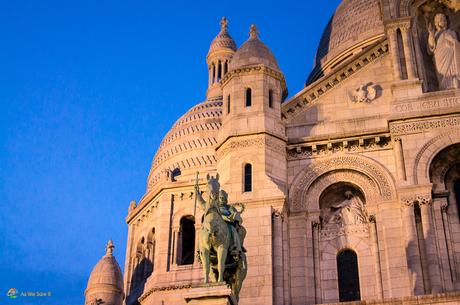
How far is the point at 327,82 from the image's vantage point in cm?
3172

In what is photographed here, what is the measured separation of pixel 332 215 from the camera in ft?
98.2

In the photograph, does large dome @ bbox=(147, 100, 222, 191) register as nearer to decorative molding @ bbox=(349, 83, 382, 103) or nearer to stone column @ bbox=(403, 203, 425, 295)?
decorative molding @ bbox=(349, 83, 382, 103)

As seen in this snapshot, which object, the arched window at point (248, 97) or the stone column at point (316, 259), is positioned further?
the arched window at point (248, 97)

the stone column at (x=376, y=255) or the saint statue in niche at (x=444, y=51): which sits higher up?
the saint statue in niche at (x=444, y=51)

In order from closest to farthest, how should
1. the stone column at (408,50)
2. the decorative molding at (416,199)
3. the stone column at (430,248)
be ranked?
the stone column at (430,248)
the decorative molding at (416,199)
the stone column at (408,50)

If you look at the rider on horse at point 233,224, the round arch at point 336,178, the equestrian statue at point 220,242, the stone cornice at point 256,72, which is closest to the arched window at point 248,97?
the stone cornice at point 256,72

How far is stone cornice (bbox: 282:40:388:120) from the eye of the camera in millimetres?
31359

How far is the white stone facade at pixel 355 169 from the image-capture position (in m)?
27.1

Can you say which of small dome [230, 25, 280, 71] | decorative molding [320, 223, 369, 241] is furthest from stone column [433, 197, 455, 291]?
small dome [230, 25, 280, 71]

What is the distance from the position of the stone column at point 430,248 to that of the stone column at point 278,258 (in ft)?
15.3

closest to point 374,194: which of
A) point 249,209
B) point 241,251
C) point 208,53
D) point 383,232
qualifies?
point 383,232

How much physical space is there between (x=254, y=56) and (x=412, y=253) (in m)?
10.1

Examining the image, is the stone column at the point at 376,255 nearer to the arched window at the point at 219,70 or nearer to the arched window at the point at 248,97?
the arched window at the point at 248,97

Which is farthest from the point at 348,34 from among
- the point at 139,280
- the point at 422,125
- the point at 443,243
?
the point at 443,243
